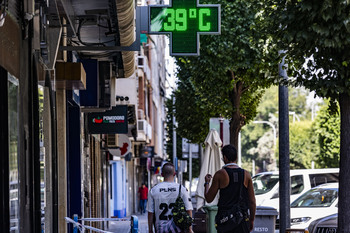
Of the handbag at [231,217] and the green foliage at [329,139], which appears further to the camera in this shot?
the green foliage at [329,139]

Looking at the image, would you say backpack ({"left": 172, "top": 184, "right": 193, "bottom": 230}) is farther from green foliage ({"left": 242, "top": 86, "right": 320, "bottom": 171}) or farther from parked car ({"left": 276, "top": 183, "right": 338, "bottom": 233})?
green foliage ({"left": 242, "top": 86, "right": 320, "bottom": 171})

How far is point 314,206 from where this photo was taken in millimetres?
20828

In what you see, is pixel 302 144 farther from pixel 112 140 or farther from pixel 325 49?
pixel 325 49

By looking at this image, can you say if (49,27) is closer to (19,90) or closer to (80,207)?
(19,90)

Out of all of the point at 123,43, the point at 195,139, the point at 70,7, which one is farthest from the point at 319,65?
the point at 195,139

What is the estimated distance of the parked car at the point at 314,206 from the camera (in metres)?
20.2

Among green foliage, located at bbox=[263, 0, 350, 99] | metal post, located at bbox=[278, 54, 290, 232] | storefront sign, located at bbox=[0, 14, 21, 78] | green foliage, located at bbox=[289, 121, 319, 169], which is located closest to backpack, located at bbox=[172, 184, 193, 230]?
green foliage, located at bbox=[263, 0, 350, 99]

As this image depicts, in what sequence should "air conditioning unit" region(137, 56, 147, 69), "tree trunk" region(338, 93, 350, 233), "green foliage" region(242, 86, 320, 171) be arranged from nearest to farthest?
"tree trunk" region(338, 93, 350, 233) < "air conditioning unit" region(137, 56, 147, 69) < "green foliage" region(242, 86, 320, 171)

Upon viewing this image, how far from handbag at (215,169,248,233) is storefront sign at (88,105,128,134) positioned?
37.3ft

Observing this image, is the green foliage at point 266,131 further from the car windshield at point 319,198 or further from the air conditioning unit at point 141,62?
the car windshield at point 319,198

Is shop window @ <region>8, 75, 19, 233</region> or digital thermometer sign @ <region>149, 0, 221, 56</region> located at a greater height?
digital thermometer sign @ <region>149, 0, 221, 56</region>

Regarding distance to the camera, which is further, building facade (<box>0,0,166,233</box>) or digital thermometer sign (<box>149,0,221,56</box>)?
digital thermometer sign (<box>149,0,221,56</box>)

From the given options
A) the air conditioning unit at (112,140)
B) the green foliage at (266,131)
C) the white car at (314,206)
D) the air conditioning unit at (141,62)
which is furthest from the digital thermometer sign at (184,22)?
the green foliage at (266,131)

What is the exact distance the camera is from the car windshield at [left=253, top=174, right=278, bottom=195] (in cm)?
2593
